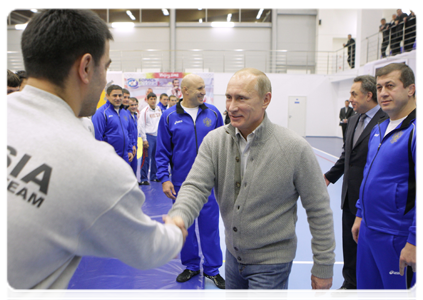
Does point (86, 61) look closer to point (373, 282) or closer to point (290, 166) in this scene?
point (290, 166)

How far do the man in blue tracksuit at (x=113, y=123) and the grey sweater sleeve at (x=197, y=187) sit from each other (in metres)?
3.51

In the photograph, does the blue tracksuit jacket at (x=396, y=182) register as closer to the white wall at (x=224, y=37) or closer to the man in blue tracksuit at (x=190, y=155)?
the man in blue tracksuit at (x=190, y=155)

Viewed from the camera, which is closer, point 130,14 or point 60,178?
point 60,178

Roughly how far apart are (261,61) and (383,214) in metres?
17.0

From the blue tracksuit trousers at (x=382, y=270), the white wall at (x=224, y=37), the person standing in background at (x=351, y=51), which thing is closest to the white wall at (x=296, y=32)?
the white wall at (x=224, y=37)

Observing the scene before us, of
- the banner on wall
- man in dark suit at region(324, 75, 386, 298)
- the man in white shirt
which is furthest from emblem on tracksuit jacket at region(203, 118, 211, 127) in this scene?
the banner on wall

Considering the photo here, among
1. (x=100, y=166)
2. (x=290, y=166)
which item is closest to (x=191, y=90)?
Answer: (x=290, y=166)

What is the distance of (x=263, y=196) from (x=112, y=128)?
12.9 ft

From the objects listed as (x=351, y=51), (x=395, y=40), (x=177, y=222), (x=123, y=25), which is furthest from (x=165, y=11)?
(x=177, y=222)

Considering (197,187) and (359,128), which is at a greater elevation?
(359,128)

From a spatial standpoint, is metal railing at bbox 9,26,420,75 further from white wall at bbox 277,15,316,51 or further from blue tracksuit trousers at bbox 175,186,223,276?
blue tracksuit trousers at bbox 175,186,223,276

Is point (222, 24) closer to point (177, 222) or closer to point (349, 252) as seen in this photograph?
point (349, 252)

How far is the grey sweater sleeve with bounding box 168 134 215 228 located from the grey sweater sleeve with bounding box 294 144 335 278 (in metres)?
0.50

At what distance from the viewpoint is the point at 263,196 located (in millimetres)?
1639
